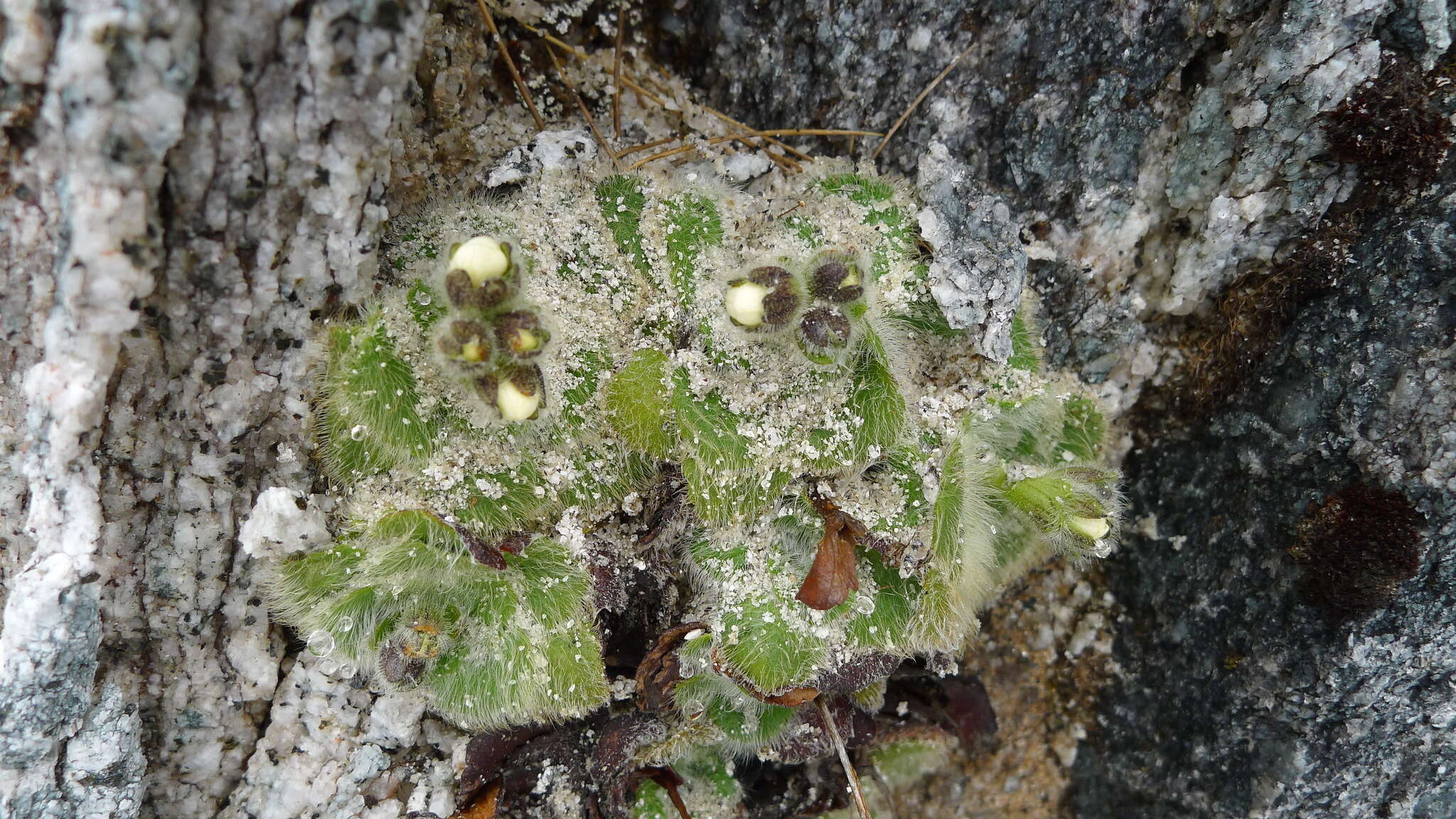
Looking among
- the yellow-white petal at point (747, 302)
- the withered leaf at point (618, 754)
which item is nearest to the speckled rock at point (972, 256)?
the yellow-white petal at point (747, 302)

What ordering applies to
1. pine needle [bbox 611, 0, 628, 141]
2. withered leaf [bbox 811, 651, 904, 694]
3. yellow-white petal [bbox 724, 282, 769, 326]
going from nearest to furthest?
1. yellow-white petal [bbox 724, 282, 769, 326]
2. withered leaf [bbox 811, 651, 904, 694]
3. pine needle [bbox 611, 0, 628, 141]

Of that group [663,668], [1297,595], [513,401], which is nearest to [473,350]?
[513,401]

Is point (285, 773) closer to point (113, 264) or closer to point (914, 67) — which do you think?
point (113, 264)

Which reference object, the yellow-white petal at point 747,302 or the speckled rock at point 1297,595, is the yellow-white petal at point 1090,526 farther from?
the yellow-white petal at point 747,302

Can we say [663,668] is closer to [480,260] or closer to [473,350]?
[473,350]

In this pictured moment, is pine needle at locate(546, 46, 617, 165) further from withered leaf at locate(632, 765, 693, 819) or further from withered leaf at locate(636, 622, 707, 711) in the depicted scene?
withered leaf at locate(632, 765, 693, 819)

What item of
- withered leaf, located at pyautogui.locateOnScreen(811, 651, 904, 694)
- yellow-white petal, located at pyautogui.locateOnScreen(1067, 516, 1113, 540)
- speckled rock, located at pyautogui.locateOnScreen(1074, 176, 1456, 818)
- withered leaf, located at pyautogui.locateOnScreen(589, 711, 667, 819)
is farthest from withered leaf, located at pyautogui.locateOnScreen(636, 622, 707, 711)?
→ speckled rock, located at pyautogui.locateOnScreen(1074, 176, 1456, 818)

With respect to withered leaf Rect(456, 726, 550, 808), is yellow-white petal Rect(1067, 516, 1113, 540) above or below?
above
